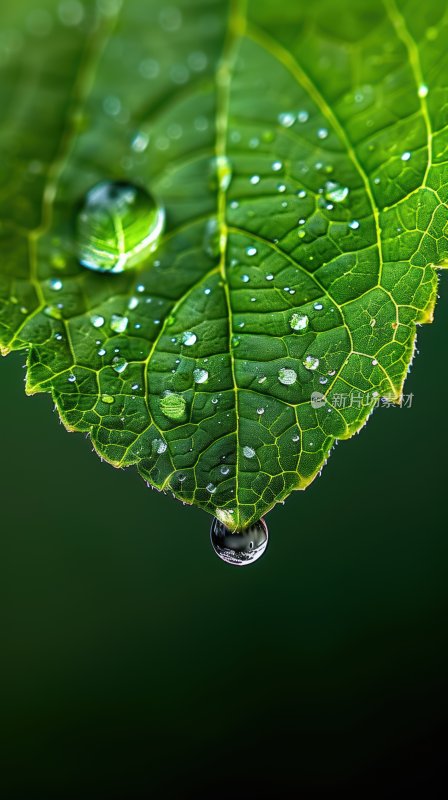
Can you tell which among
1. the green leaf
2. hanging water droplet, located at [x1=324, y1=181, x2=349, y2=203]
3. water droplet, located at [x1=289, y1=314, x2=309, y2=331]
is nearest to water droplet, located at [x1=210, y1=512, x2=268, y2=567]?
the green leaf

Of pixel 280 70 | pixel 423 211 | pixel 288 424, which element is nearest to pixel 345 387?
pixel 288 424

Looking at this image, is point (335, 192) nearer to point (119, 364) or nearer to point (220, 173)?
point (220, 173)

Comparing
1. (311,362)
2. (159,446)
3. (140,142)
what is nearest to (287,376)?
(311,362)

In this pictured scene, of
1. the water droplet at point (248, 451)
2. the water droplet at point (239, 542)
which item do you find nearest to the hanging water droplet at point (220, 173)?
the water droplet at point (248, 451)

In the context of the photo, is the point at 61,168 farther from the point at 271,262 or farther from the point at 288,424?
the point at 288,424

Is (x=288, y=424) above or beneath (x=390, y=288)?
beneath

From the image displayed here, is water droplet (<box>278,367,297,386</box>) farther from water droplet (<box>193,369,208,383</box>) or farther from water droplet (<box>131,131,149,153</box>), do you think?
water droplet (<box>131,131,149,153</box>)
